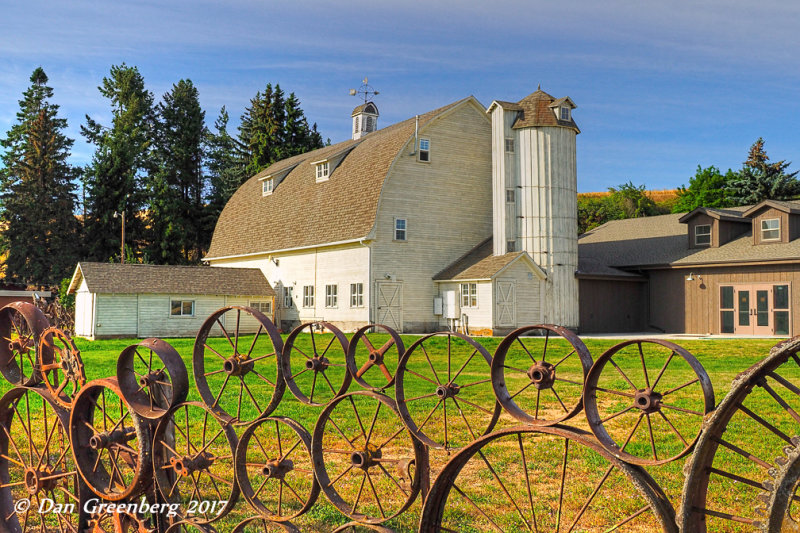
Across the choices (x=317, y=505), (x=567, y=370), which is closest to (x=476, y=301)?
(x=567, y=370)

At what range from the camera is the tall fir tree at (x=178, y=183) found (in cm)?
4756

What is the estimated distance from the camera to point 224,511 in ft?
9.69

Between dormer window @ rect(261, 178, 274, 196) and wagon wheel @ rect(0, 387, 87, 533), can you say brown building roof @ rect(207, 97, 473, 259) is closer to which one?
dormer window @ rect(261, 178, 274, 196)

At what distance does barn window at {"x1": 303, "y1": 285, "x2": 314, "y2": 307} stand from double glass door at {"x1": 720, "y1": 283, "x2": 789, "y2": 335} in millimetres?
16630

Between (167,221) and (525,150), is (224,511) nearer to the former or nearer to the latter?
(525,150)

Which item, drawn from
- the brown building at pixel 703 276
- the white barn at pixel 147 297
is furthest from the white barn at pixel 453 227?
the white barn at pixel 147 297

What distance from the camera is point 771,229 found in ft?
79.6

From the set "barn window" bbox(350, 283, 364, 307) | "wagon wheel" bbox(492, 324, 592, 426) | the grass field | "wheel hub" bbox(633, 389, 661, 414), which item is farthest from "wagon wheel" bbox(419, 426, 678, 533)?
"barn window" bbox(350, 283, 364, 307)

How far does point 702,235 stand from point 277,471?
2722 centimetres

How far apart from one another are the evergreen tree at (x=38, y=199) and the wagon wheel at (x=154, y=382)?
47235mm

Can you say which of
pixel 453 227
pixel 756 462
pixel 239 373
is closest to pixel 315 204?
pixel 453 227

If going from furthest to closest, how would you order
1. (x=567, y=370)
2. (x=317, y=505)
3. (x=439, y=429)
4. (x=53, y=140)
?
(x=53, y=140) < (x=567, y=370) < (x=439, y=429) < (x=317, y=505)

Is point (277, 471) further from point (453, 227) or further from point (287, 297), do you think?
point (287, 297)

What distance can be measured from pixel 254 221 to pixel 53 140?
2217 cm
